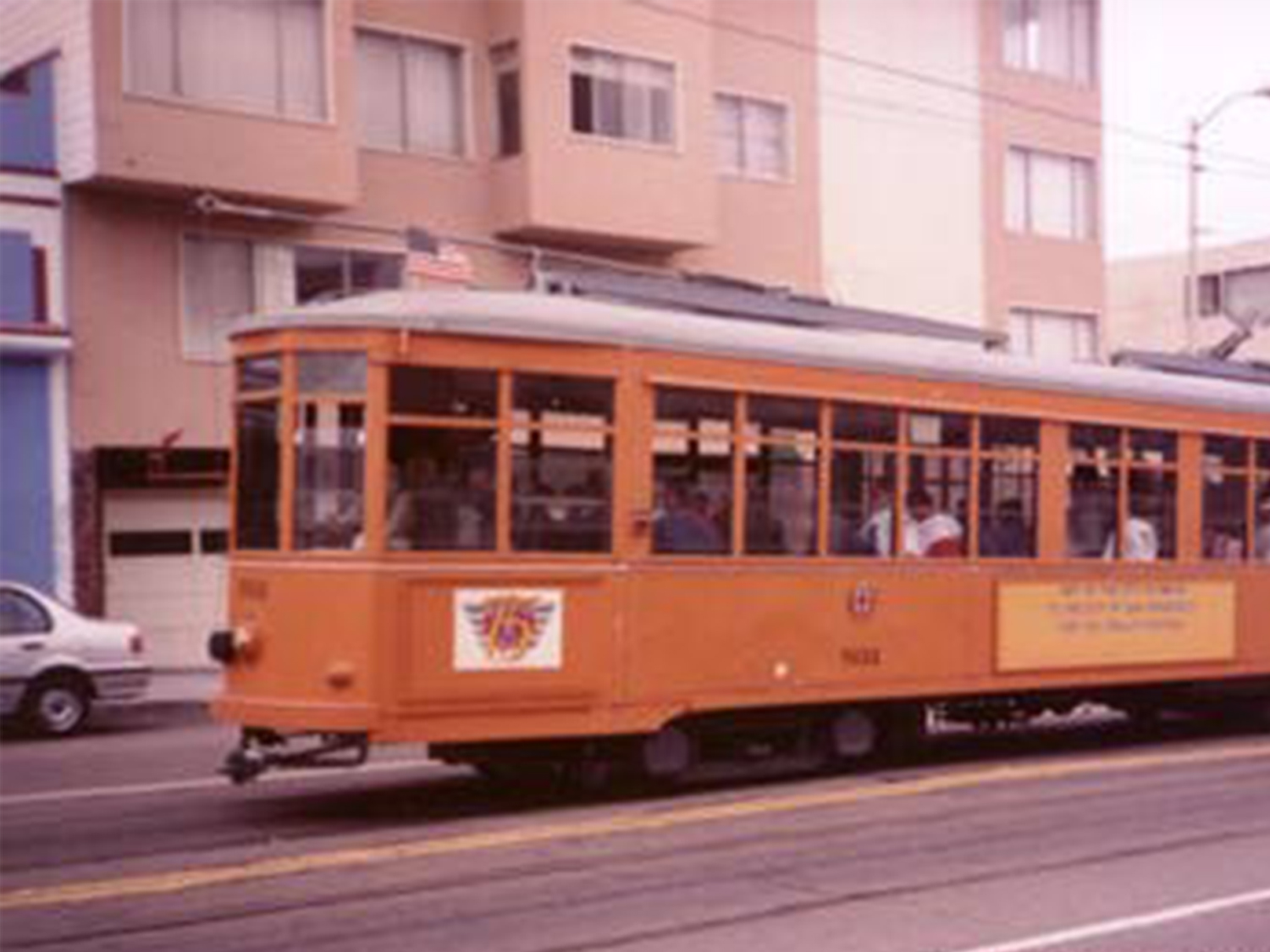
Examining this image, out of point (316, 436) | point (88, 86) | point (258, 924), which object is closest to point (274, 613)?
point (316, 436)

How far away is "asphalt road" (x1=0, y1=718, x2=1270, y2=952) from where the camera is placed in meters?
8.29

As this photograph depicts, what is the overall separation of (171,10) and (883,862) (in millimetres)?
16953

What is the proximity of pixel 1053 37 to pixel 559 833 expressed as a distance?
28.0m

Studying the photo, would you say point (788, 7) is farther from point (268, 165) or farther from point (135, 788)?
point (135, 788)

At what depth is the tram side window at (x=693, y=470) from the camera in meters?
12.2

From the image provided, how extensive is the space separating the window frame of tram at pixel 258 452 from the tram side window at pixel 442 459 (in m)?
0.76

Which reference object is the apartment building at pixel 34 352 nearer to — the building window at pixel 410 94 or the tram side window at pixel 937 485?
the building window at pixel 410 94

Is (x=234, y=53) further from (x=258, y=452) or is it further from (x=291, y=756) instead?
(x=291, y=756)

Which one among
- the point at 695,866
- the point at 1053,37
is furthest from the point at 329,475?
the point at 1053,37

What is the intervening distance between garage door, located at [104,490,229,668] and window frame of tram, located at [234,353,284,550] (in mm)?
12547

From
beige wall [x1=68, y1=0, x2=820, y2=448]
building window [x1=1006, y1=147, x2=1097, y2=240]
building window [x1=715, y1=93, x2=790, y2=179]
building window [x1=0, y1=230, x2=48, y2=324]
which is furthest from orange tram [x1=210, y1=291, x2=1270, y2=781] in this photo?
building window [x1=1006, y1=147, x2=1097, y2=240]

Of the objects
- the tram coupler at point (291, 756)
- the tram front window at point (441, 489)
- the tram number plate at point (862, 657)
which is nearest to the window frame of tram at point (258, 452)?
the tram front window at point (441, 489)

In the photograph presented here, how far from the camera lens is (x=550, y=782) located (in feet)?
42.6

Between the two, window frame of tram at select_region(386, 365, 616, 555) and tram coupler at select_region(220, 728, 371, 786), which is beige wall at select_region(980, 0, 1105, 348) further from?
tram coupler at select_region(220, 728, 371, 786)
